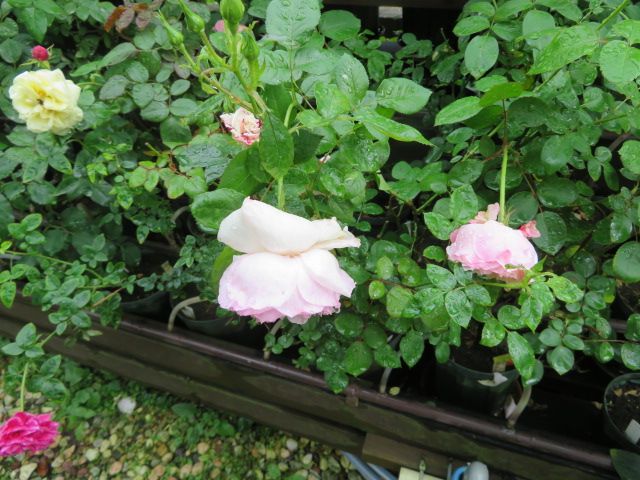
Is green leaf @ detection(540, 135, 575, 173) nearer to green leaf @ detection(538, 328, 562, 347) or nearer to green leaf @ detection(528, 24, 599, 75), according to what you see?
green leaf @ detection(528, 24, 599, 75)

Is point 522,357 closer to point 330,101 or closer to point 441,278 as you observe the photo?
point 441,278

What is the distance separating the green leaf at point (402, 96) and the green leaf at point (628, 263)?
1.44ft

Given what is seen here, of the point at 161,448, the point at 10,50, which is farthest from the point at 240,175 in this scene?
A: the point at 161,448

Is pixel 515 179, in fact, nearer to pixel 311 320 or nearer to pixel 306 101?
pixel 306 101

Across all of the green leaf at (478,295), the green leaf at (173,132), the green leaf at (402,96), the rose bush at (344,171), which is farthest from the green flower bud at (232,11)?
the green leaf at (173,132)

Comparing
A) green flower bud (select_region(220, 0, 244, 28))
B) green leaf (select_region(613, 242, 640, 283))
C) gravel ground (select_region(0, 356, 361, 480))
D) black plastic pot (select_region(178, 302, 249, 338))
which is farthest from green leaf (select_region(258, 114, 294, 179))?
gravel ground (select_region(0, 356, 361, 480))

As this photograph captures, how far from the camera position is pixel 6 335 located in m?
1.84

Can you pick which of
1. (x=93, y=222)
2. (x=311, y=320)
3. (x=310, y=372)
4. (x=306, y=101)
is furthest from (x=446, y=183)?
(x=93, y=222)

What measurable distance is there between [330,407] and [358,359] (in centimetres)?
46

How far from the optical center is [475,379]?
1101 millimetres

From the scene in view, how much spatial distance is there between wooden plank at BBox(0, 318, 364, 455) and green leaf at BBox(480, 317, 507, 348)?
0.79 meters

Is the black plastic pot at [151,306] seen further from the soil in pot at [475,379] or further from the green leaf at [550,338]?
the green leaf at [550,338]

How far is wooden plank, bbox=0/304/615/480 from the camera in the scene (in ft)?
3.61

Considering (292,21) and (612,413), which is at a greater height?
(292,21)
